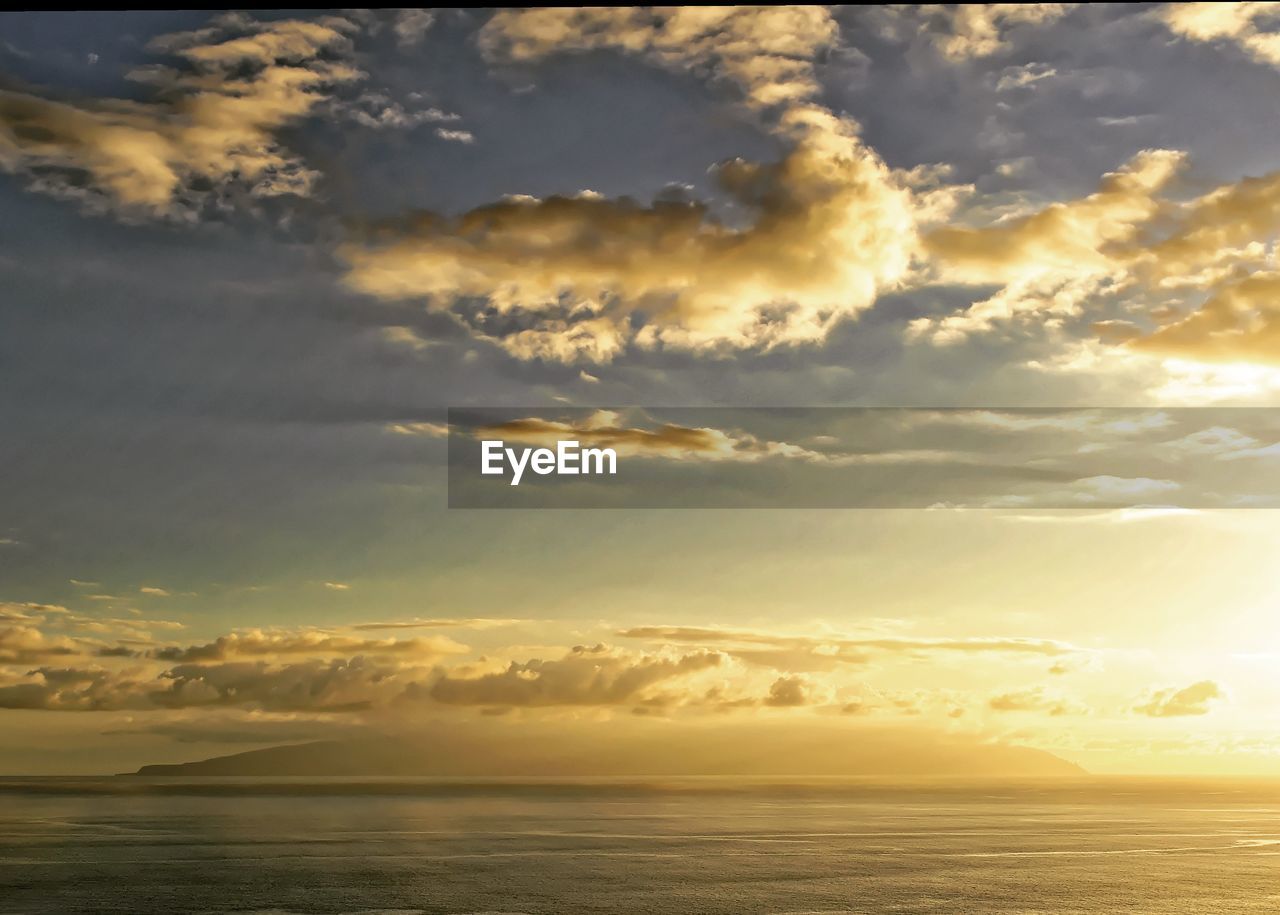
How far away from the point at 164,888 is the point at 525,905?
25.4 meters

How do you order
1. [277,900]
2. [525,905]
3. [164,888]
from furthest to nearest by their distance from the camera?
[164,888] < [277,900] < [525,905]

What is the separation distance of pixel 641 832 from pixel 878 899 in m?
64.0

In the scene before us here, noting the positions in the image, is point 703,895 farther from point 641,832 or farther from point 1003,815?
point 1003,815

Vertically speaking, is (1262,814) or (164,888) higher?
(164,888)

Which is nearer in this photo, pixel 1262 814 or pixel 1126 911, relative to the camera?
pixel 1126 911

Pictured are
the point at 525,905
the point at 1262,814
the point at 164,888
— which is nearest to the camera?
the point at 525,905

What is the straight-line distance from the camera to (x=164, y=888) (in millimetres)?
68625

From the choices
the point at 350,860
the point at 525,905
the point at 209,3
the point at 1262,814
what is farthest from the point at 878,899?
the point at 1262,814

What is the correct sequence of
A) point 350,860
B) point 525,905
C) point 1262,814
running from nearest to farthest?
point 525,905
point 350,860
point 1262,814

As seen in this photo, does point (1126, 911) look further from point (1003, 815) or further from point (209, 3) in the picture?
point (1003, 815)

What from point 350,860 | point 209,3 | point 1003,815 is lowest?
point 1003,815

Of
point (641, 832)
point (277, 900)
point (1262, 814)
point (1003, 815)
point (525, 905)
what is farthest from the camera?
point (1003, 815)

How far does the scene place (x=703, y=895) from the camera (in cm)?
6488

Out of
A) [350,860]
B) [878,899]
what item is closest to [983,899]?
[878,899]
